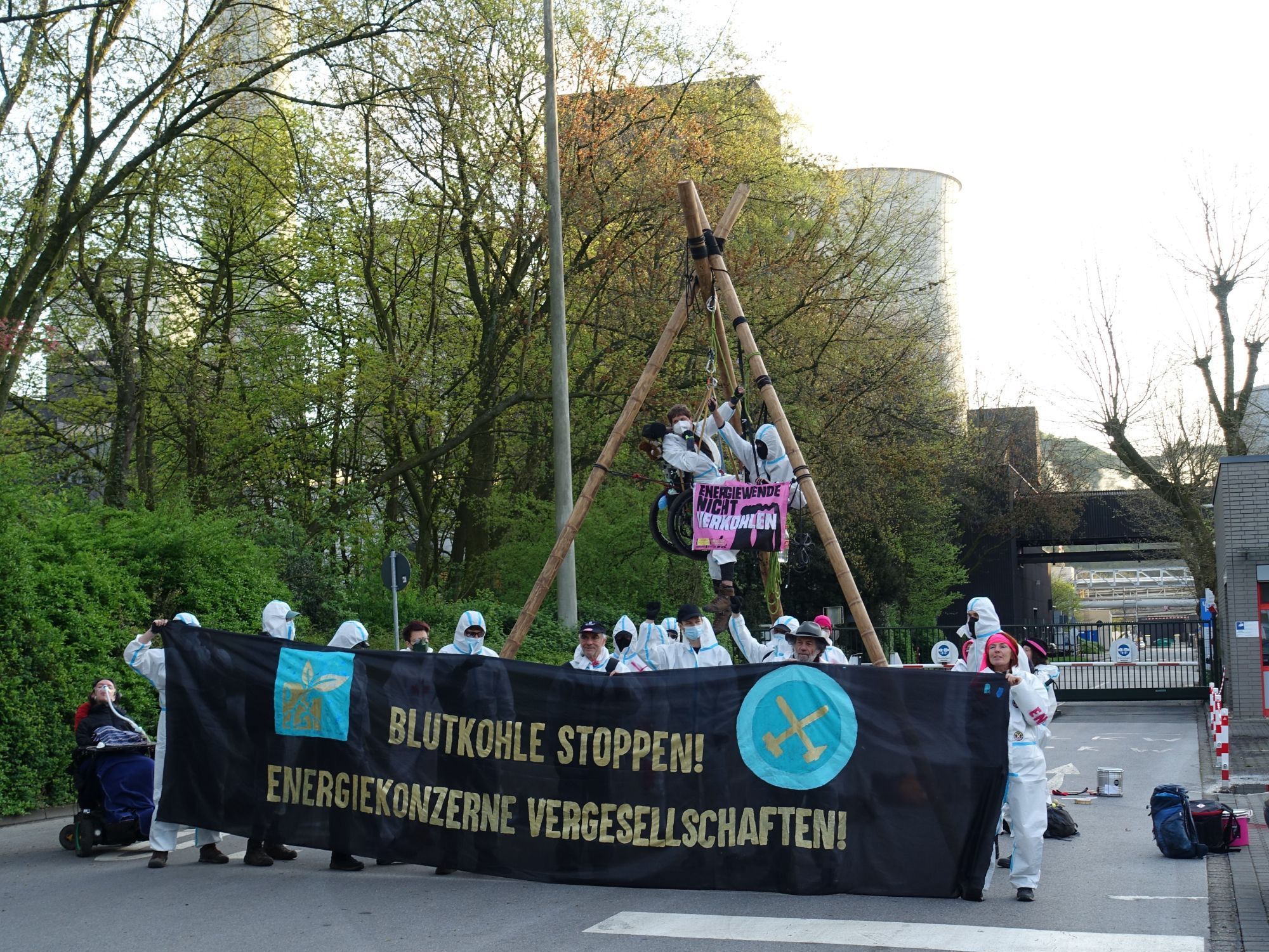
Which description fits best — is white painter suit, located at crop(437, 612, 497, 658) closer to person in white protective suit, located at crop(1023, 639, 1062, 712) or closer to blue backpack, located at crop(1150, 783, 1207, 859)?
person in white protective suit, located at crop(1023, 639, 1062, 712)

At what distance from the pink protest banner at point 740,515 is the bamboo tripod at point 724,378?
Answer: 0.28 meters

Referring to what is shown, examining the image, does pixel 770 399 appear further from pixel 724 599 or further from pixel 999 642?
pixel 999 642

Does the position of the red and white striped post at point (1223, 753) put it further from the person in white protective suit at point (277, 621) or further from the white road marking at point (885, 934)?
the person in white protective suit at point (277, 621)

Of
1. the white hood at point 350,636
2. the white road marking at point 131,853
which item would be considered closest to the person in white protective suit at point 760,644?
the white hood at point 350,636

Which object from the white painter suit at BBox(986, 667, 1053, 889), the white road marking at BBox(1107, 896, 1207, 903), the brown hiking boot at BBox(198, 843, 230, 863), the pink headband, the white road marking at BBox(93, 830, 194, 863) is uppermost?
the pink headband

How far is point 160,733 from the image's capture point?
9.62 metres

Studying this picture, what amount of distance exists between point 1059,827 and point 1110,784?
3.26 m

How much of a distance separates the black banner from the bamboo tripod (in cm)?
213

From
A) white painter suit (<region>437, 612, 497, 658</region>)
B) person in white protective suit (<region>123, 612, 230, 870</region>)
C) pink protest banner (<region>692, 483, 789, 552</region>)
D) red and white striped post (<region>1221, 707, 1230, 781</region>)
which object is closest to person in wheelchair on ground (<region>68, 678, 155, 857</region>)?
person in white protective suit (<region>123, 612, 230, 870</region>)

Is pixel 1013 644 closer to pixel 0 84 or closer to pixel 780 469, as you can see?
pixel 780 469

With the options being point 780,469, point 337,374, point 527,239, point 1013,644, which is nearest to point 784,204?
point 527,239

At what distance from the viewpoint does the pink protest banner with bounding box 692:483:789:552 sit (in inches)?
433

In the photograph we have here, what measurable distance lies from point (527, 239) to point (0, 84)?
10320 mm

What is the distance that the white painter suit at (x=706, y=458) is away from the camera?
1110cm
